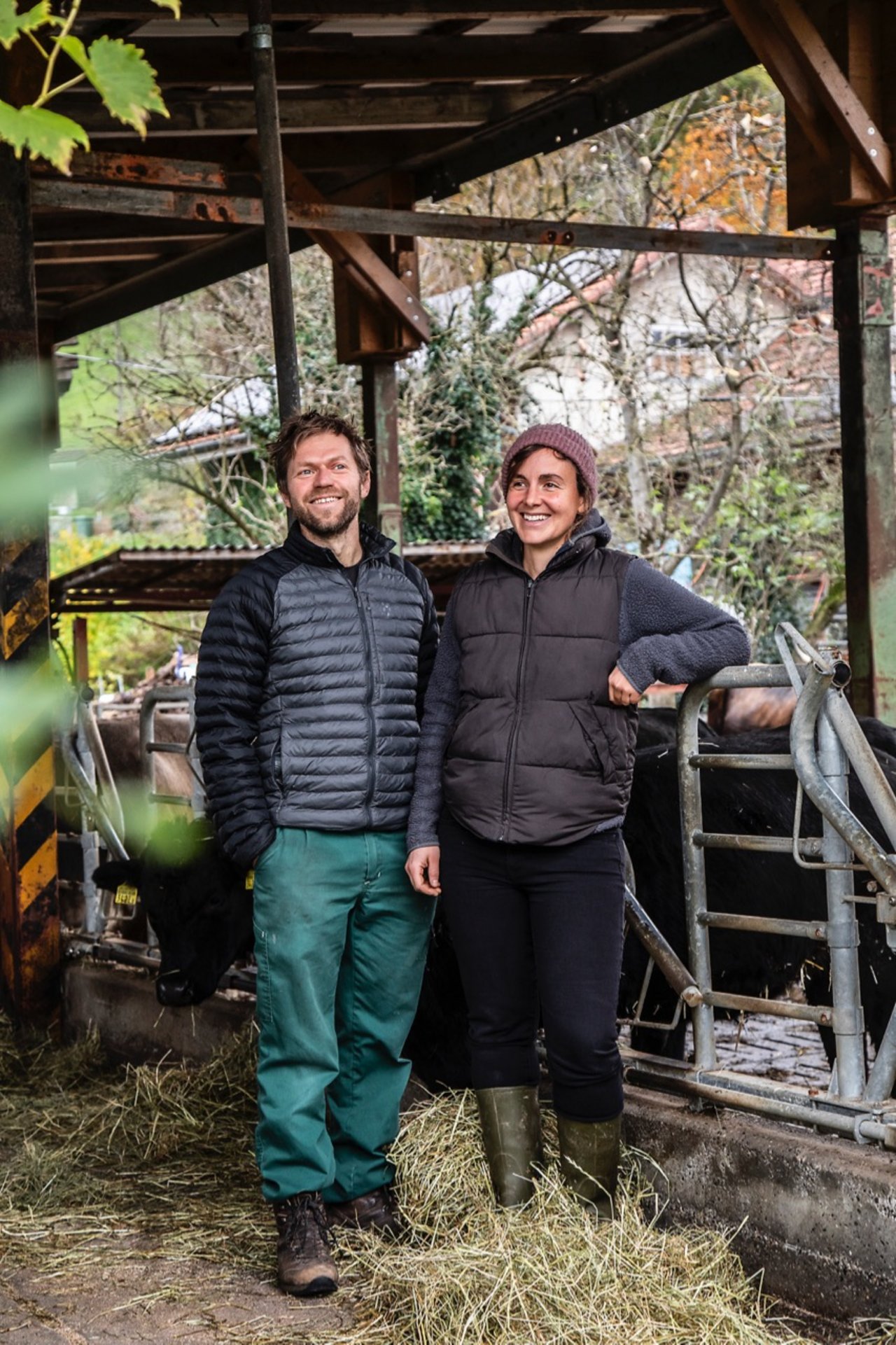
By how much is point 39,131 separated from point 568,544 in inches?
104

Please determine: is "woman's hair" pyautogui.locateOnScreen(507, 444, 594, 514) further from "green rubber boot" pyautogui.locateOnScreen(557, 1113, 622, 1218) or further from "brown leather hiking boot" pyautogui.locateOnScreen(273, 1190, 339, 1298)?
"brown leather hiking boot" pyautogui.locateOnScreen(273, 1190, 339, 1298)

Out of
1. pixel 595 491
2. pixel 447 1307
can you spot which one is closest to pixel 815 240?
pixel 595 491

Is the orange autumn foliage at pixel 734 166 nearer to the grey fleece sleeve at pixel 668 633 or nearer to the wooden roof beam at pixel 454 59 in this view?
the wooden roof beam at pixel 454 59

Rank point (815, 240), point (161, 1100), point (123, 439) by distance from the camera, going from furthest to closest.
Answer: point (123, 439)
point (815, 240)
point (161, 1100)

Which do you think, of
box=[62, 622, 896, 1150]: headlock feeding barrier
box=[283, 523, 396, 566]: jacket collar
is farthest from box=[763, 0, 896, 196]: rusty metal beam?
box=[283, 523, 396, 566]: jacket collar

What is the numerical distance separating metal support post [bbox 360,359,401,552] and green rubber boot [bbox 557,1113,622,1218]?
17.9 feet

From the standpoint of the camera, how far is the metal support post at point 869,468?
677 centimetres

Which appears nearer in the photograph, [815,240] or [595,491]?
[595,491]

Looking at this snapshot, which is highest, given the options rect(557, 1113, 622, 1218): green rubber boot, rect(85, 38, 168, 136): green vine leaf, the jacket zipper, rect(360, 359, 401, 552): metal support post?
rect(360, 359, 401, 552): metal support post

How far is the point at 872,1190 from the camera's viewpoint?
3580 millimetres

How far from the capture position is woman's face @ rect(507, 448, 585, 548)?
12.5 feet

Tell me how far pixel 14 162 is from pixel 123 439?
1153 cm

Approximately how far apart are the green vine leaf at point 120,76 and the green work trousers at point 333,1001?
293 centimetres

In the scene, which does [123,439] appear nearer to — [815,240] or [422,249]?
[422,249]
